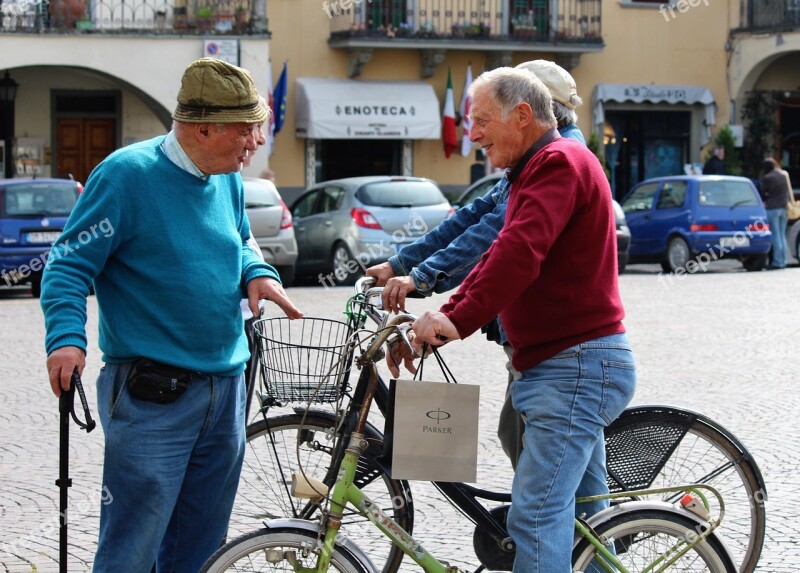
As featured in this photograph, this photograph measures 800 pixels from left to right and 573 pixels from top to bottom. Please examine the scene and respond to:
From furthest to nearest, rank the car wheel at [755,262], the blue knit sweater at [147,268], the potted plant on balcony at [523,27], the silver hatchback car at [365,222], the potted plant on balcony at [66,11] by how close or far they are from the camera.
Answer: the potted plant on balcony at [523,27]
the potted plant on balcony at [66,11]
the car wheel at [755,262]
the silver hatchback car at [365,222]
the blue knit sweater at [147,268]

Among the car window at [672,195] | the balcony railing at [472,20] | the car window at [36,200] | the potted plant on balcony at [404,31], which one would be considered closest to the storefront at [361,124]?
Result: the potted plant on balcony at [404,31]

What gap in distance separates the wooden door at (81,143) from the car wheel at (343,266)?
9570mm

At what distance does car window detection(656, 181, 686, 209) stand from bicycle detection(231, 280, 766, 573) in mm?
17595

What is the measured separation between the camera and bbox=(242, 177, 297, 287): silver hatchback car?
61.4ft

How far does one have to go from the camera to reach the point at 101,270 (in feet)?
12.7

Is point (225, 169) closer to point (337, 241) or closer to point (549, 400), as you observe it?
point (549, 400)

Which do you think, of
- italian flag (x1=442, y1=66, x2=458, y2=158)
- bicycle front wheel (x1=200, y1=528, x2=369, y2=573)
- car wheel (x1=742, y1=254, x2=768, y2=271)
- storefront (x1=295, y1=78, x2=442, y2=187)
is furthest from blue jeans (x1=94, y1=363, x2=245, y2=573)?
italian flag (x1=442, y1=66, x2=458, y2=158)

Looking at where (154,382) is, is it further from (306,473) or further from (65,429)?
(306,473)

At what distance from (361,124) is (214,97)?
25.1 meters

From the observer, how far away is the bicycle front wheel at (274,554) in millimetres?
3752

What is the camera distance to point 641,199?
2309 centimetres

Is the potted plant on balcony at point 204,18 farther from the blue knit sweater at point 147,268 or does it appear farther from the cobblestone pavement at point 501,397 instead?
the blue knit sweater at point 147,268

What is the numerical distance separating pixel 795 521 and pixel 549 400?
2655 millimetres

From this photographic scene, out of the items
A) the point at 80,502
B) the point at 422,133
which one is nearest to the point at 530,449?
the point at 80,502
